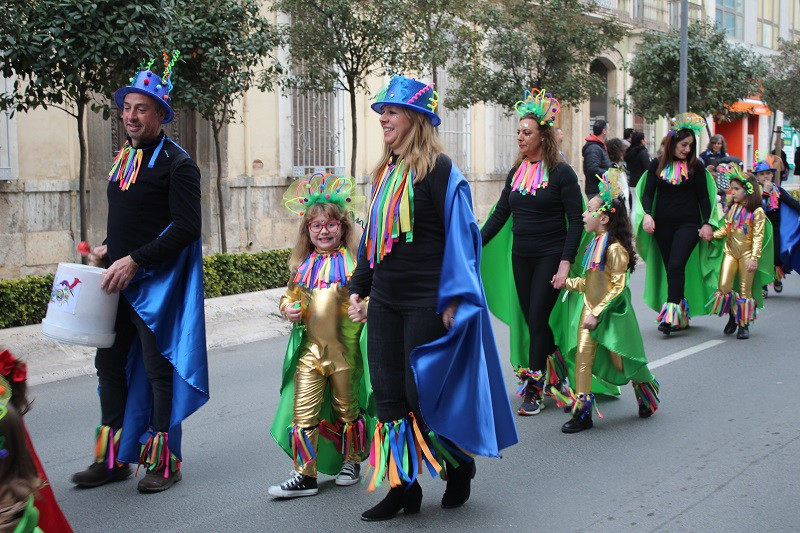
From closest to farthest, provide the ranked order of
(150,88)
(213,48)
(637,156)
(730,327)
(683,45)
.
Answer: (150,88)
(730,327)
(213,48)
(637,156)
(683,45)

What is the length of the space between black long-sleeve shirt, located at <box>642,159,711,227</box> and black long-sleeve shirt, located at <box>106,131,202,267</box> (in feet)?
18.2

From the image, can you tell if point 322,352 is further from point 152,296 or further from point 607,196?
point 607,196

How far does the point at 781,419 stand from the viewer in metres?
6.50

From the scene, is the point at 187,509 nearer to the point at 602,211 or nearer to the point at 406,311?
the point at 406,311

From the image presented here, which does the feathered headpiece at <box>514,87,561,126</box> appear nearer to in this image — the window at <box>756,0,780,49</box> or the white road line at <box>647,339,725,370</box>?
the white road line at <box>647,339,725,370</box>

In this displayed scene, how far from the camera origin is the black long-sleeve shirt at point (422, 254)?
441 cm

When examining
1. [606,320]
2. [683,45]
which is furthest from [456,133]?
[606,320]

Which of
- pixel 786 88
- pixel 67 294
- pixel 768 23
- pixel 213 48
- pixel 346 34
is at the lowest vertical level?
pixel 67 294

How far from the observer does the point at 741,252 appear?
31.8 ft

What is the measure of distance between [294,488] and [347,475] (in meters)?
0.33

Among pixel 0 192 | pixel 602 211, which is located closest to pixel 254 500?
pixel 602 211

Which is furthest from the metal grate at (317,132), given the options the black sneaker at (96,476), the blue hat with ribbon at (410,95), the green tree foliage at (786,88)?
the green tree foliage at (786,88)

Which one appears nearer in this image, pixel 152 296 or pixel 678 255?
pixel 152 296

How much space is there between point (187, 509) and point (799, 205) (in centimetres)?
950
